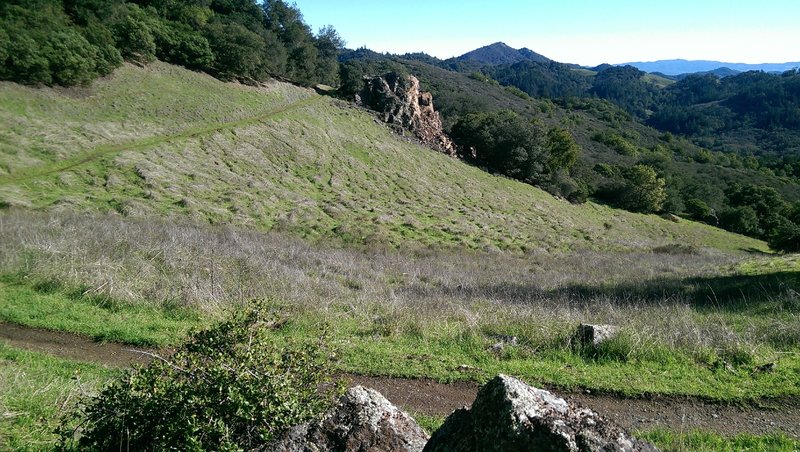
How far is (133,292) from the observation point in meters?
9.33

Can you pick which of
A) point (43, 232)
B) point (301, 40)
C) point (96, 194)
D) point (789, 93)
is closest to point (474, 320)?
point (43, 232)

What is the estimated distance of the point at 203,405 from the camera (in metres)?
3.52

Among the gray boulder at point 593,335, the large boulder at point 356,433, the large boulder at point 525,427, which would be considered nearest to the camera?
the large boulder at point 525,427

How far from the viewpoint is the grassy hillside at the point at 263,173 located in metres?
21.8

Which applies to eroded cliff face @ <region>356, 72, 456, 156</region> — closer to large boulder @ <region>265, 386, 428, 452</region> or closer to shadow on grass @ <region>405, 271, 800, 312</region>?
shadow on grass @ <region>405, 271, 800, 312</region>

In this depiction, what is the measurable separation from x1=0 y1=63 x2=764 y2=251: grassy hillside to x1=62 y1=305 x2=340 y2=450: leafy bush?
17557mm

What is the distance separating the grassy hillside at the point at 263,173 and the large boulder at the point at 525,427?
1950cm

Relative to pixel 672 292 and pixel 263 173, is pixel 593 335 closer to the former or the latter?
pixel 672 292

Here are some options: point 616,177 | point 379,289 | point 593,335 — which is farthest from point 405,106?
point 593,335

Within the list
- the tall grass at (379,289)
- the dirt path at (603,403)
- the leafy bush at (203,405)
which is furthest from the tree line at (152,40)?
the leafy bush at (203,405)

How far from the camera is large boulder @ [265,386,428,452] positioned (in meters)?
3.44

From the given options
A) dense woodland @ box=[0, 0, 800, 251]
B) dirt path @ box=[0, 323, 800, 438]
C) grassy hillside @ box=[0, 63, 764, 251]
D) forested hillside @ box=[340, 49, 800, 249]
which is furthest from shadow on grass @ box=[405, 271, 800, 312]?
forested hillside @ box=[340, 49, 800, 249]

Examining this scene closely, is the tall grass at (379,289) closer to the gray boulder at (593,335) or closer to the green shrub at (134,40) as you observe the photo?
the gray boulder at (593,335)

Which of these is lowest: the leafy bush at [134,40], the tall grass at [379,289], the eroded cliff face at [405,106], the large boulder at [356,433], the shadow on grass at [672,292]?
the shadow on grass at [672,292]
